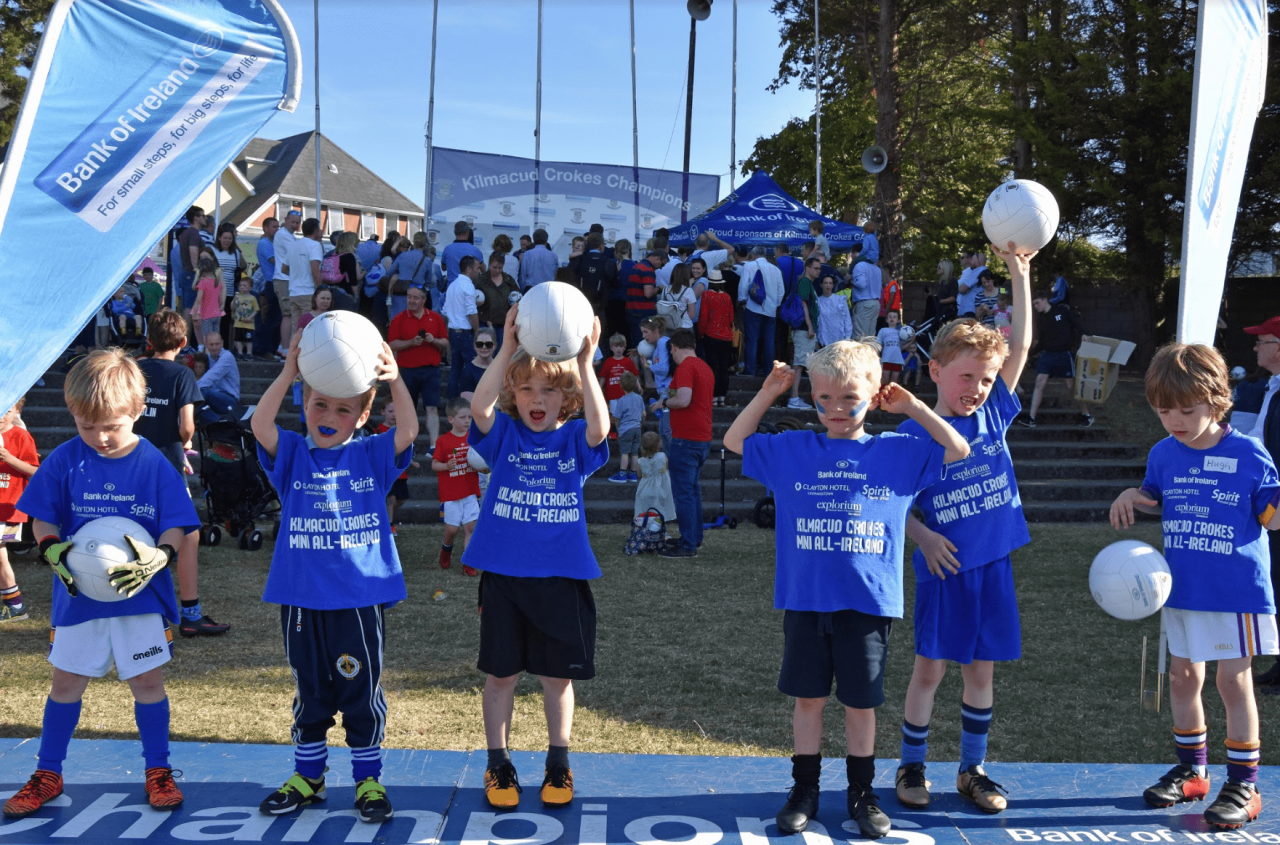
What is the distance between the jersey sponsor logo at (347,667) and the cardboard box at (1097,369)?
13.8 metres

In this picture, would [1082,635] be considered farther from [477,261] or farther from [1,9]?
[1,9]

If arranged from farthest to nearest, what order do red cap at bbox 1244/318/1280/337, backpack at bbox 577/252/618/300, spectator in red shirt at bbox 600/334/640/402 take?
1. backpack at bbox 577/252/618/300
2. spectator in red shirt at bbox 600/334/640/402
3. red cap at bbox 1244/318/1280/337

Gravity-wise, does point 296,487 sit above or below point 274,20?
below

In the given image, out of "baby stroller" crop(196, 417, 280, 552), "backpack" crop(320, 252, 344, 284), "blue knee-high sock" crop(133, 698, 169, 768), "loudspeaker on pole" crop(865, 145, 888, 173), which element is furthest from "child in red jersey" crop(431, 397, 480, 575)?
"loudspeaker on pole" crop(865, 145, 888, 173)

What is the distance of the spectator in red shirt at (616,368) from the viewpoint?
481 inches

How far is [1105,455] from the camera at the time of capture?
14.3m

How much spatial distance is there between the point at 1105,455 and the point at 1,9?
2491 centimetres

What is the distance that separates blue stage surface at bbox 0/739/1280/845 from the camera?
363cm

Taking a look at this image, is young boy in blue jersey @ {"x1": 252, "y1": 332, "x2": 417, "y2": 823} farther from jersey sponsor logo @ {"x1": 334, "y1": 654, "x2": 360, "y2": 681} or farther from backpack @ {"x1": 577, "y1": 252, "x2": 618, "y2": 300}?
backpack @ {"x1": 577, "y1": 252, "x2": 618, "y2": 300}

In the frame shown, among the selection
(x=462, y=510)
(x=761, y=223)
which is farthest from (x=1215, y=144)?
(x=761, y=223)

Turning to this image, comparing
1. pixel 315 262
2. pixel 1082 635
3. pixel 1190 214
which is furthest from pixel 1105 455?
pixel 315 262

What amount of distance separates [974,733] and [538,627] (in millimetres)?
1682

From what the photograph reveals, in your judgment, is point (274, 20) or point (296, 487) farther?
point (274, 20)

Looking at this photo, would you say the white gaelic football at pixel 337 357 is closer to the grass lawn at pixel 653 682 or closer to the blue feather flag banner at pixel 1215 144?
the grass lawn at pixel 653 682
